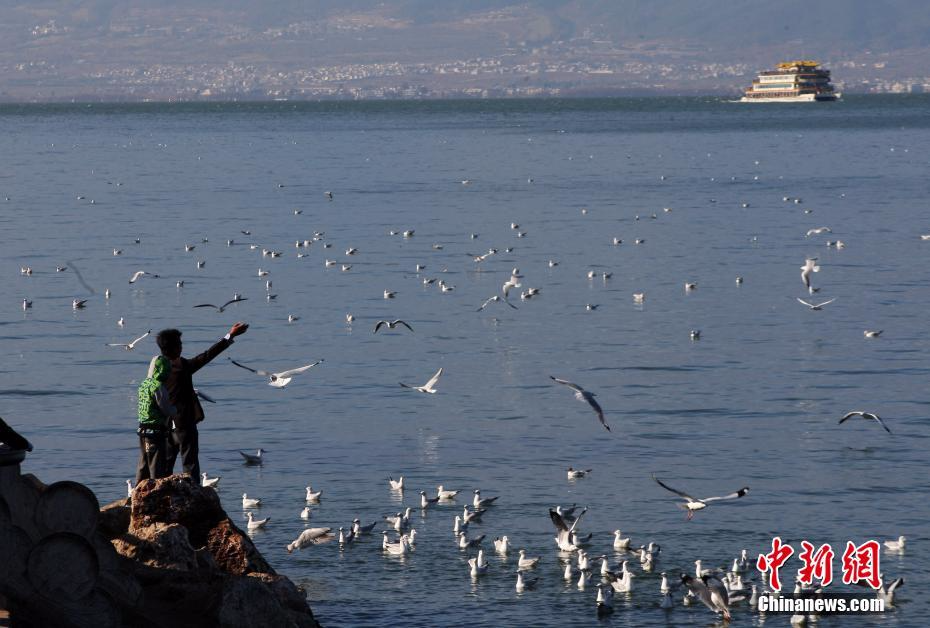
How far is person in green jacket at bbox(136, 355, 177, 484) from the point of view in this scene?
1522 cm

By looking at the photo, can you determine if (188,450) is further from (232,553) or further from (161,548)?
(161,548)

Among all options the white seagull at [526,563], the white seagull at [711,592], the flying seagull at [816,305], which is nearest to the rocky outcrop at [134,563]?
the white seagull at [526,563]

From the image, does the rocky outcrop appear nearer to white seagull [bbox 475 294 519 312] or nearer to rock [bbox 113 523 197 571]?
rock [bbox 113 523 197 571]

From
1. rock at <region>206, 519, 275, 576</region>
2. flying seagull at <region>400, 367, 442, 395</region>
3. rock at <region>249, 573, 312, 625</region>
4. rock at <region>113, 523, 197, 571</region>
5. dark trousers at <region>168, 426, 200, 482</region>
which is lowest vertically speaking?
flying seagull at <region>400, 367, 442, 395</region>

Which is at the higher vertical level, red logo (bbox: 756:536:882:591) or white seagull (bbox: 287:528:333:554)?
white seagull (bbox: 287:528:333:554)

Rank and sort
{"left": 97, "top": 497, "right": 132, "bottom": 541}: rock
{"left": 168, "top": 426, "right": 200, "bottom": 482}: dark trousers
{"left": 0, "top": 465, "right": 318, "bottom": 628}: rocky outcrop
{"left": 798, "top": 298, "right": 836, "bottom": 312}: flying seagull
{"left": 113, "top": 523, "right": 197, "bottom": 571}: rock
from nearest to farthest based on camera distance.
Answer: {"left": 0, "top": 465, "right": 318, "bottom": 628}: rocky outcrop → {"left": 113, "top": 523, "right": 197, "bottom": 571}: rock → {"left": 97, "top": 497, "right": 132, "bottom": 541}: rock → {"left": 168, "top": 426, "right": 200, "bottom": 482}: dark trousers → {"left": 798, "top": 298, "right": 836, "bottom": 312}: flying seagull

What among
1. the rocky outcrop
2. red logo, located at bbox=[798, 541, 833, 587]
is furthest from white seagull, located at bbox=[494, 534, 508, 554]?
the rocky outcrop

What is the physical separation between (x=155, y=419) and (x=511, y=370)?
1385 centimetres

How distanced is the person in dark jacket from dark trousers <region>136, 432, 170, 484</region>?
0.20 meters

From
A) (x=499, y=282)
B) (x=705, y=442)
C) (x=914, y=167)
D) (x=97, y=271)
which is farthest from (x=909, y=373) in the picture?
(x=914, y=167)

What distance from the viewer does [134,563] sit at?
44.2 feet

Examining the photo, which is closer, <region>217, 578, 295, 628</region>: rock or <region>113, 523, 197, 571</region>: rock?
<region>217, 578, 295, 628</region>: rock

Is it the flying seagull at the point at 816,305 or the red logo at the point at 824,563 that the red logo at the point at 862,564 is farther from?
the flying seagull at the point at 816,305

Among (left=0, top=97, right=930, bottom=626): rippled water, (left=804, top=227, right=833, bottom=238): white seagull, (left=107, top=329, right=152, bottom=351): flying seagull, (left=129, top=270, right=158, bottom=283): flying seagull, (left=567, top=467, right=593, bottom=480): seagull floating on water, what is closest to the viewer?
(left=0, top=97, right=930, bottom=626): rippled water
